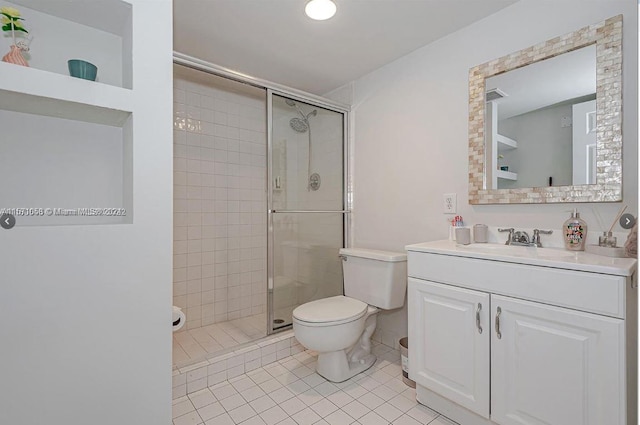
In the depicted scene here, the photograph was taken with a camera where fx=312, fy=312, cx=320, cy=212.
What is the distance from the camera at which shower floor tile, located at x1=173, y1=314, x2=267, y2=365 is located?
208 centimetres

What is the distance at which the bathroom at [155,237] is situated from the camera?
1.05 metres

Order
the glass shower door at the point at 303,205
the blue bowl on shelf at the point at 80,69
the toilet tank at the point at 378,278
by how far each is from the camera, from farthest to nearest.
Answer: the glass shower door at the point at 303,205 < the toilet tank at the point at 378,278 < the blue bowl on shelf at the point at 80,69

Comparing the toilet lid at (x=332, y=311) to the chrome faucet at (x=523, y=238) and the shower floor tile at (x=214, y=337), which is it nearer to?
the shower floor tile at (x=214, y=337)

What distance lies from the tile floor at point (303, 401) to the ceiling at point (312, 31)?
2137mm

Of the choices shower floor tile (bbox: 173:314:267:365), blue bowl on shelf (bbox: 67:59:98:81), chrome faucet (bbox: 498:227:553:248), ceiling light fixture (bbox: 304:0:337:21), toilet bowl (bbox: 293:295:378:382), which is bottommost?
shower floor tile (bbox: 173:314:267:365)

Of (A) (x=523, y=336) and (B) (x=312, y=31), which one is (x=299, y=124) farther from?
(A) (x=523, y=336)

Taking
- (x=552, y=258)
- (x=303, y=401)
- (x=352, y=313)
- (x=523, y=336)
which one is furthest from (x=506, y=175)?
(x=303, y=401)

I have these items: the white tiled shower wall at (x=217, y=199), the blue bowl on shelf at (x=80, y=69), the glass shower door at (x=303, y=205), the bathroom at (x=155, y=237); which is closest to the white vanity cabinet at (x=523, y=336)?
the bathroom at (x=155, y=237)

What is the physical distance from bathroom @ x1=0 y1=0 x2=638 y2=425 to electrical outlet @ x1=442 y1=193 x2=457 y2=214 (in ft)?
0.10

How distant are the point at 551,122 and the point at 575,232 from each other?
58 centimetres

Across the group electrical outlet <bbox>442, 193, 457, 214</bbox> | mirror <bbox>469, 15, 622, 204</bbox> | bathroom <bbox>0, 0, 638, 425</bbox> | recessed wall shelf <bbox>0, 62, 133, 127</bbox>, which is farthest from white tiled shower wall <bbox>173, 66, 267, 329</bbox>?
mirror <bbox>469, 15, 622, 204</bbox>

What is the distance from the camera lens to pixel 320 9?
165 cm

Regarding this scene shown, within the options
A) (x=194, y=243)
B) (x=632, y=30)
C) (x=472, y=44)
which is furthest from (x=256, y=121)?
(x=632, y=30)

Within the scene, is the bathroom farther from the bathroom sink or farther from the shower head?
the shower head
